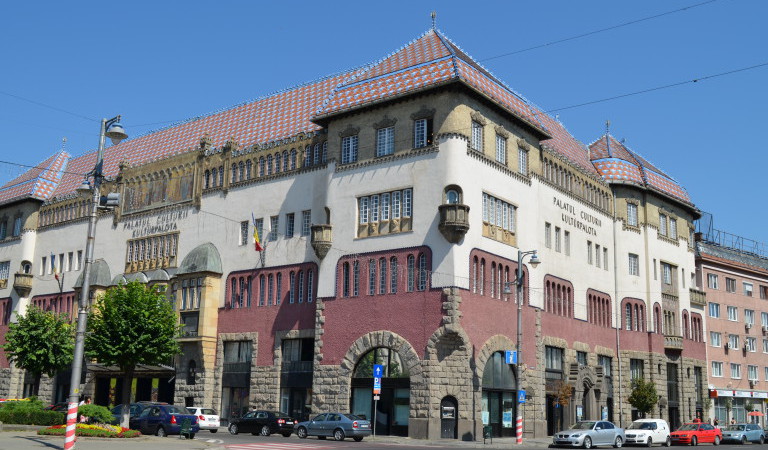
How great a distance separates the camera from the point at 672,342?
199 feet

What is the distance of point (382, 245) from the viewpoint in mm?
43969

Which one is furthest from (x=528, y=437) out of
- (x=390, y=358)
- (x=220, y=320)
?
(x=220, y=320)

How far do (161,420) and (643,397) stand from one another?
3239cm

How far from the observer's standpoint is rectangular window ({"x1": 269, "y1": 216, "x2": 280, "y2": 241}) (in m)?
50.6

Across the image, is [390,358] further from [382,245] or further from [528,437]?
[528,437]

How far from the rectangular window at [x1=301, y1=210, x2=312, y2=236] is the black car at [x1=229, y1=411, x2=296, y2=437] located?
11380 millimetres

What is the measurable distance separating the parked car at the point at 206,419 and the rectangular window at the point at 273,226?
11.6 meters

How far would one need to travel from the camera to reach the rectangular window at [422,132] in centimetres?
4381

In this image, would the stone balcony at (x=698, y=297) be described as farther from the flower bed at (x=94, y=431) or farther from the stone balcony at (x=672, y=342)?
the flower bed at (x=94, y=431)

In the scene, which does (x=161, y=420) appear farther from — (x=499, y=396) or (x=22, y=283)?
(x=22, y=283)

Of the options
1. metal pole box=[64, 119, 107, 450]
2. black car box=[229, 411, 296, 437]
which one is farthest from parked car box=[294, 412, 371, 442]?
metal pole box=[64, 119, 107, 450]

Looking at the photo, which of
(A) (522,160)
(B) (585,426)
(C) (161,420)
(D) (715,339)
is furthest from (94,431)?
(D) (715,339)

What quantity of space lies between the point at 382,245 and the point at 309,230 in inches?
257

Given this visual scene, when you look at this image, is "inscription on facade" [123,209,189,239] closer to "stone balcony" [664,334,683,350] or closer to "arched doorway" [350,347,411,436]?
"arched doorway" [350,347,411,436]
